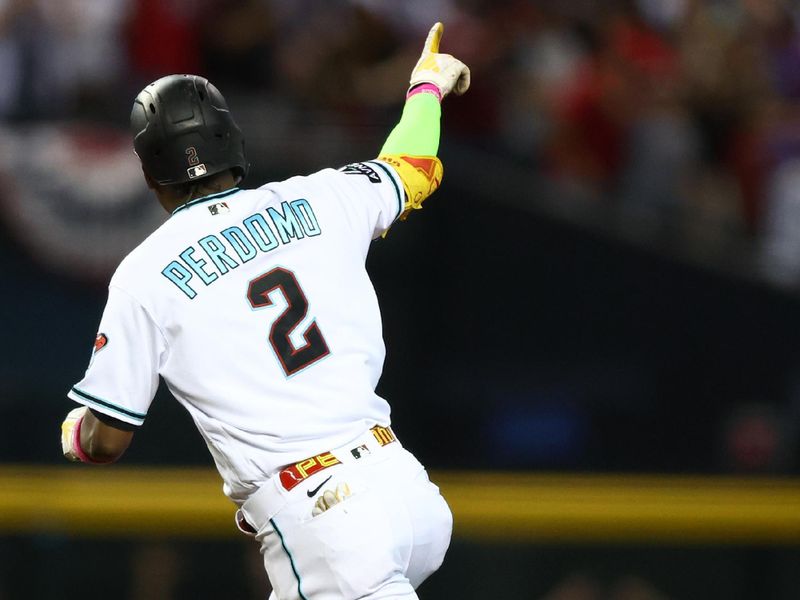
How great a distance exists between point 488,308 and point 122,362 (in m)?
4.24

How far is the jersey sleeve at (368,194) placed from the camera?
4.10 metres

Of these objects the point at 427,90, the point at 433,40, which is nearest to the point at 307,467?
the point at 427,90

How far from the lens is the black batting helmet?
3.90m

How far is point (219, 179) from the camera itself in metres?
3.98

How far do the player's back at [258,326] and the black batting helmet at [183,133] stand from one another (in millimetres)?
95

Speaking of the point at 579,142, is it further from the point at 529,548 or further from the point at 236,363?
the point at 236,363

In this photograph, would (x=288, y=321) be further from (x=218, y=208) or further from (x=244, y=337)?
(x=218, y=208)

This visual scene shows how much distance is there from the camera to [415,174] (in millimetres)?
4383

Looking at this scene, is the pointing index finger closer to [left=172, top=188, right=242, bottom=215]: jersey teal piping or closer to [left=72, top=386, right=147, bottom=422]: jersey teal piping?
[left=172, top=188, right=242, bottom=215]: jersey teal piping

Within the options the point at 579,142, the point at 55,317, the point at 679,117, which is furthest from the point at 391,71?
the point at 55,317

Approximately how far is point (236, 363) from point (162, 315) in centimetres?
23

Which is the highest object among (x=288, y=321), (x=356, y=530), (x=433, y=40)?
(x=433, y=40)

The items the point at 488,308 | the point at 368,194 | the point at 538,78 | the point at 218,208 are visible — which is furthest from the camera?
the point at 538,78

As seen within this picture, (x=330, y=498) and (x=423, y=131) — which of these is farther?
(x=423, y=131)
